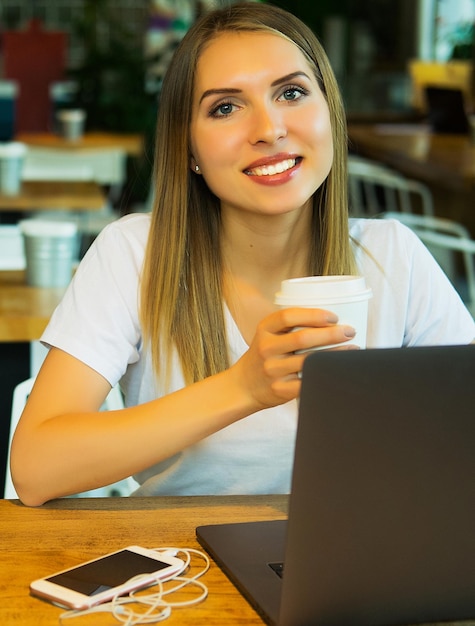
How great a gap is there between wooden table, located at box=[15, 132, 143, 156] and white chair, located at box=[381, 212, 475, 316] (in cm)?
188

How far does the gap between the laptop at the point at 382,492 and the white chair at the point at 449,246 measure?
2.04 meters

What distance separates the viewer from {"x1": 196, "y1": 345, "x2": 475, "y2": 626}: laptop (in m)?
0.84

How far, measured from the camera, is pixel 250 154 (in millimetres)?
1424

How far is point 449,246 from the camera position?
2908 millimetres

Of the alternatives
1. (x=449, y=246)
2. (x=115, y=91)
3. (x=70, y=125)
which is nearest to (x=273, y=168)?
(x=449, y=246)

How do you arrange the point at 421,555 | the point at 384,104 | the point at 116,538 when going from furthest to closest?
the point at 384,104, the point at 116,538, the point at 421,555

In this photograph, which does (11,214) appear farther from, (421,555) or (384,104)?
(384,104)

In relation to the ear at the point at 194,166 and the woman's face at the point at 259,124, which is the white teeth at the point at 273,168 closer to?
the woman's face at the point at 259,124

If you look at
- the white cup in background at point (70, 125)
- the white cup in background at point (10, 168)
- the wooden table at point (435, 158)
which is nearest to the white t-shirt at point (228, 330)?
the white cup in background at point (10, 168)

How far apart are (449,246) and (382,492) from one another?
2.11m

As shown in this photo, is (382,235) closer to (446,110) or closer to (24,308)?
(24,308)

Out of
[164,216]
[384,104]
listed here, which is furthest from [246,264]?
[384,104]

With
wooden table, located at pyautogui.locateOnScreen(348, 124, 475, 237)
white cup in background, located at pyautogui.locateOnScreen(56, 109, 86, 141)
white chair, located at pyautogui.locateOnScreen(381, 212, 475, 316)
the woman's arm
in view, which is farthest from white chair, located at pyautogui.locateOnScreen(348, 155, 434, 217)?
the woman's arm

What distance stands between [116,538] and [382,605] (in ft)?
1.12
